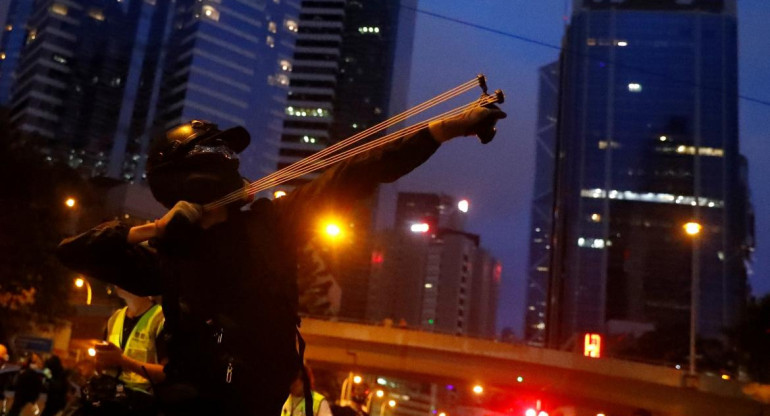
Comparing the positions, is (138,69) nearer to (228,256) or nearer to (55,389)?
(55,389)

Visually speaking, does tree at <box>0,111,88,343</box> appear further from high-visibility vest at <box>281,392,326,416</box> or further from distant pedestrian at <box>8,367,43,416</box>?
high-visibility vest at <box>281,392,326,416</box>

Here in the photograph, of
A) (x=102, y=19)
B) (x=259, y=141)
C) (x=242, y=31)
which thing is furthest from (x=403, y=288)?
(x=102, y=19)

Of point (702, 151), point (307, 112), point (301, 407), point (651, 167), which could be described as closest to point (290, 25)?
point (307, 112)

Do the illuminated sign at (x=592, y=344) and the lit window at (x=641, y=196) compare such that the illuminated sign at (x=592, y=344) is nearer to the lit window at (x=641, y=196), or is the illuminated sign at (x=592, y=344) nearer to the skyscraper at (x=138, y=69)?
the lit window at (x=641, y=196)

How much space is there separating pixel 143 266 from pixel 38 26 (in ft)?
452

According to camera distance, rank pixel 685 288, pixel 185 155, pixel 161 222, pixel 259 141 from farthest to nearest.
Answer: pixel 259 141
pixel 685 288
pixel 185 155
pixel 161 222

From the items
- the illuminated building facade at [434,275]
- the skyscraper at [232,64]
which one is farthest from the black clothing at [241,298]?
the illuminated building facade at [434,275]

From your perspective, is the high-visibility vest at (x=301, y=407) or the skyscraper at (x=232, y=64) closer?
the high-visibility vest at (x=301, y=407)

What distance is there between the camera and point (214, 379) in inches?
70.7

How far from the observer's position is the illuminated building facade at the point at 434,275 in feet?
436

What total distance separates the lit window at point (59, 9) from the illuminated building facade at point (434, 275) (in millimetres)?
62962

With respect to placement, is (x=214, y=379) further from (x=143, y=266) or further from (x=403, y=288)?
(x=403, y=288)

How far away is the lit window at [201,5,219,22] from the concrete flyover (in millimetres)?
96867

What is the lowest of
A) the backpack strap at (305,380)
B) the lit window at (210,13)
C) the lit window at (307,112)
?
the backpack strap at (305,380)
